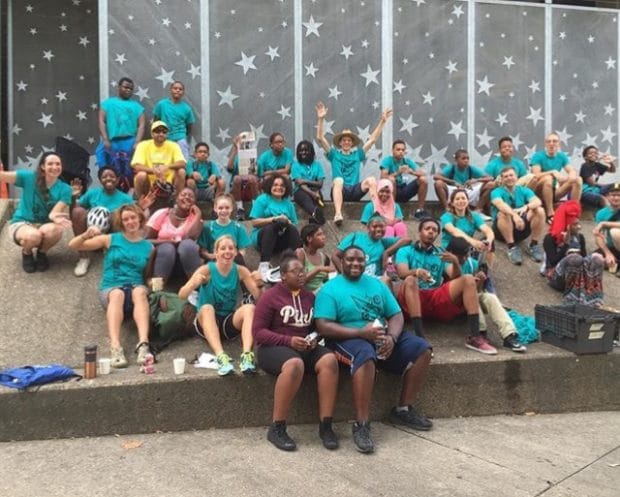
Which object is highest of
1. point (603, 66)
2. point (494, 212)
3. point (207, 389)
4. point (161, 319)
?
point (603, 66)

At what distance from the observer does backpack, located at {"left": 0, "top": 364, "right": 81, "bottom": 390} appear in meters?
4.55

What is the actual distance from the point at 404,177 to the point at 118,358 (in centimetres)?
551

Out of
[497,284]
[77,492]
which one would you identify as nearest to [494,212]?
[497,284]

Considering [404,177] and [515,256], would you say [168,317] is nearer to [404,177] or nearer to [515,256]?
[515,256]

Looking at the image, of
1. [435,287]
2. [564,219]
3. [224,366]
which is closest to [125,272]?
[224,366]

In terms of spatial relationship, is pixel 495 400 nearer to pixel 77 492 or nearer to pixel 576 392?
pixel 576 392

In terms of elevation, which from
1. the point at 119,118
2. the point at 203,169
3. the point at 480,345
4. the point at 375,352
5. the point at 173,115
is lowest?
the point at 480,345

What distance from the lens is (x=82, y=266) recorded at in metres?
6.55

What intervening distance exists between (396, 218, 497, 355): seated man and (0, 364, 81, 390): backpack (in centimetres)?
294

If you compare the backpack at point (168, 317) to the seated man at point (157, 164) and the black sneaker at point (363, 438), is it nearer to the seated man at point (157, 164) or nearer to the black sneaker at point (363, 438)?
the black sneaker at point (363, 438)

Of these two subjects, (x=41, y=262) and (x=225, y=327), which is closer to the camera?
(x=225, y=327)

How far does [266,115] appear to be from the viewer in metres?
10.2

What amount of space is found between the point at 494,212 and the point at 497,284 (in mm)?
1308

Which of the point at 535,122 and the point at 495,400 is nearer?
the point at 495,400
